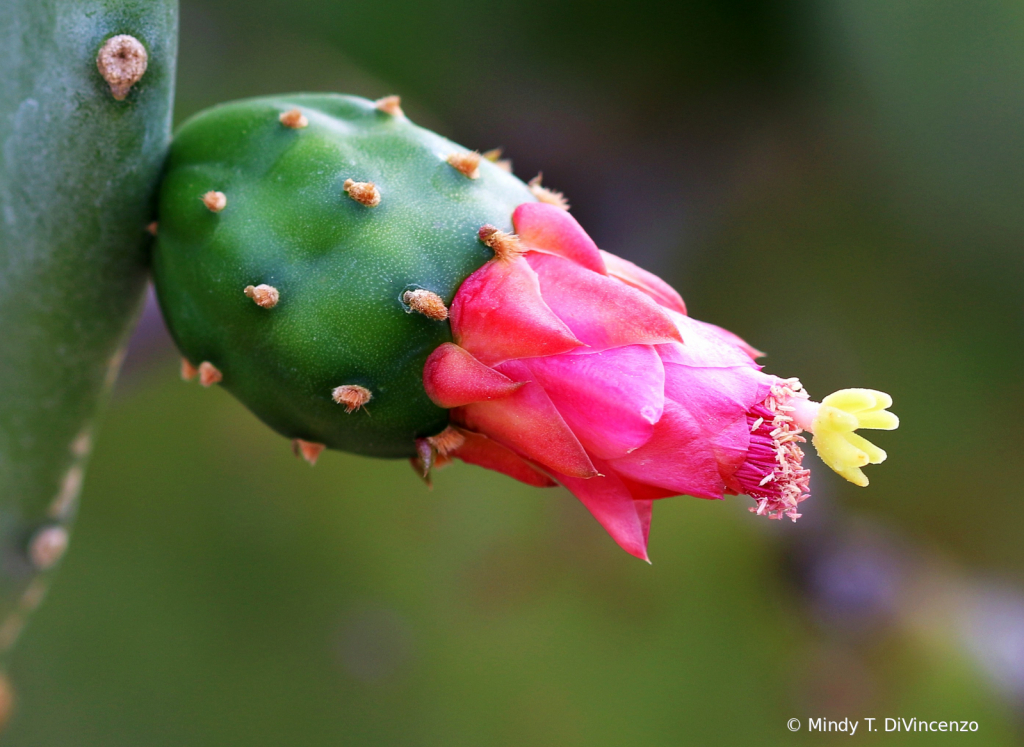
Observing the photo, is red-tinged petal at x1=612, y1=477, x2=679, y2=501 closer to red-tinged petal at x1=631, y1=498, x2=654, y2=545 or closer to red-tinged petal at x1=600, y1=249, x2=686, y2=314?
red-tinged petal at x1=631, y1=498, x2=654, y2=545

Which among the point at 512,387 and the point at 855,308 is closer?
the point at 512,387

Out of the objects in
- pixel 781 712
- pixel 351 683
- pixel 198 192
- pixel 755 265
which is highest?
pixel 198 192

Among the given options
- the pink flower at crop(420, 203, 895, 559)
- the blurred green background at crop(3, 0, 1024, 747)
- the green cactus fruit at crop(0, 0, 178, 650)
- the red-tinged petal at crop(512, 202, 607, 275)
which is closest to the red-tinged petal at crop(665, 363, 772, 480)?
the pink flower at crop(420, 203, 895, 559)

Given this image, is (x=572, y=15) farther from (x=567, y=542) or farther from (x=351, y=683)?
(x=351, y=683)

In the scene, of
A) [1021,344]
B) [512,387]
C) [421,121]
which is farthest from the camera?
[1021,344]

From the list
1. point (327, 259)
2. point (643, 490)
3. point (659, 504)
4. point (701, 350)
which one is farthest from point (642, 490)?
point (659, 504)

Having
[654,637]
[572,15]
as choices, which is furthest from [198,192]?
[572,15]

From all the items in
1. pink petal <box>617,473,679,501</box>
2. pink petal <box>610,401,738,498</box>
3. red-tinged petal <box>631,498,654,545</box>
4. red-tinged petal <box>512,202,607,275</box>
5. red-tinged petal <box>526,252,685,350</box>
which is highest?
red-tinged petal <box>512,202,607,275</box>
